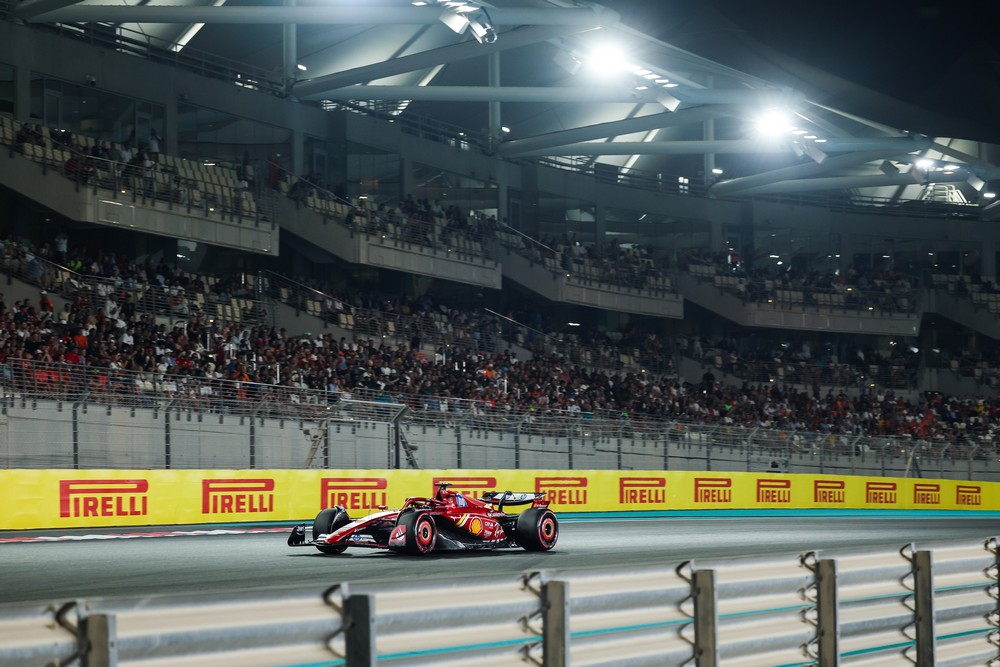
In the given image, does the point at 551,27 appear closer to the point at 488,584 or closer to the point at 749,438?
the point at 749,438

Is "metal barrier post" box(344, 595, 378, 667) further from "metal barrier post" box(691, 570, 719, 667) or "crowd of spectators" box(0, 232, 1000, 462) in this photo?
"crowd of spectators" box(0, 232, 1000, 462)

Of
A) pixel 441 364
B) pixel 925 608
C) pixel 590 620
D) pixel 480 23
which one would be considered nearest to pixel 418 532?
pixel 925 608

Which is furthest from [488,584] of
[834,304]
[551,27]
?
[834,304]

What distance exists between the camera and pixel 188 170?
34812 mm

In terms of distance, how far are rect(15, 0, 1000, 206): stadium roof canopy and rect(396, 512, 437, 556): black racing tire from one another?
1771 cm

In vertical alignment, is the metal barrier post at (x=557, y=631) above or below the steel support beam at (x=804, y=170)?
below

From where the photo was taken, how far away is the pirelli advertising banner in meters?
19.4

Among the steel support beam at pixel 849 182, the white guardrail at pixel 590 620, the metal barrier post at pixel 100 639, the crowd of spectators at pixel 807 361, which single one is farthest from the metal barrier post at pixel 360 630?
the steel support beam at pixel 849 182

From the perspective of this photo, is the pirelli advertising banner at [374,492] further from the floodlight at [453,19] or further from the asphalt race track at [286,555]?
the floodlight at [453,19]

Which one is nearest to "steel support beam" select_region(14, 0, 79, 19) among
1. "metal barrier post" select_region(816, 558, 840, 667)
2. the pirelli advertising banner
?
the pirelli advertising banner

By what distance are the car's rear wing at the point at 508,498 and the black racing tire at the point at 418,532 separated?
53.8 inches

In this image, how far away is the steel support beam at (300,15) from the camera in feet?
102

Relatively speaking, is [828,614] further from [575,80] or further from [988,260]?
[988,260]

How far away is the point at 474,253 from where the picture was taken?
42594 millimetres
